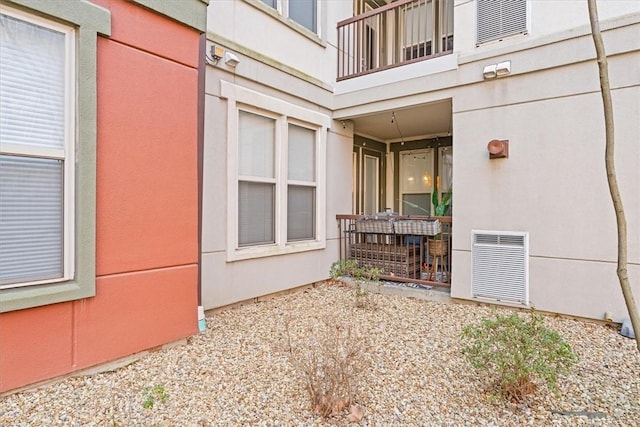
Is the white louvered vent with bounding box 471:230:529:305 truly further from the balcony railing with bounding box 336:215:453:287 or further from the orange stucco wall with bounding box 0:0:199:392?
the orange stucco wall with bounding box 0:0:199:392

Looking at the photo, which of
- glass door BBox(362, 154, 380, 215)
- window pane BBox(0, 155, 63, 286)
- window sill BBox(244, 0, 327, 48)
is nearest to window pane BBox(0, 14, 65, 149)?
window pane BBox(0, 155, 63, 286)

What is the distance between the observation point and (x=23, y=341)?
7.66 ft

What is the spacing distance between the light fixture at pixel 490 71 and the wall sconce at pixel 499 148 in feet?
2.77

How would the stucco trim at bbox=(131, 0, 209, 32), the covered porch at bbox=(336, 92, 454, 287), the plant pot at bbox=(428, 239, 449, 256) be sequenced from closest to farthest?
1. the stucco trim at bbox=(131, 0, 209, 32)
2. the plant pot at bbox=(428, 239, 449, 256)
3. the covered porch at bbox=(336, 92, 454, 287)

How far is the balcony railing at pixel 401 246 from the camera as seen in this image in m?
5.38

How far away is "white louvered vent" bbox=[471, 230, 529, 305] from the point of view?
171 inches

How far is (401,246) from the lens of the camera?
18.5ft

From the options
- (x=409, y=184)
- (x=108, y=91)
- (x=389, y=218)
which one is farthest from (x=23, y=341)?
(x=409, y=184)

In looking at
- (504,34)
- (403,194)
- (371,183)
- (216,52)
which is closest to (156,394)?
(216,52)

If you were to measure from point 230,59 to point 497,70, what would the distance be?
11.1ft

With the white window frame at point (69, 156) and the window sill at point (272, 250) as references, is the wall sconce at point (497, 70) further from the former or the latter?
the white window frame at point (69, 156)

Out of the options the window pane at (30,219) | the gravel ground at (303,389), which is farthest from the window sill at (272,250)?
the window pane at (30,219)

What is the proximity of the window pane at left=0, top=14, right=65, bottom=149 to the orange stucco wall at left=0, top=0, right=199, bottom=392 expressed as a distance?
26 centimetres

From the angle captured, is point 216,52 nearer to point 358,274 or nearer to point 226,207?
point 226,207
